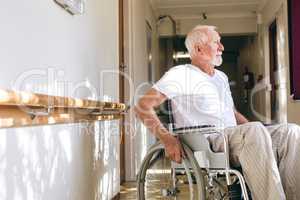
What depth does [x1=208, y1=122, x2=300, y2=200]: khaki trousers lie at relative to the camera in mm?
1484

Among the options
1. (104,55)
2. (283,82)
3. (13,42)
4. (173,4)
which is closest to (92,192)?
(104,55)

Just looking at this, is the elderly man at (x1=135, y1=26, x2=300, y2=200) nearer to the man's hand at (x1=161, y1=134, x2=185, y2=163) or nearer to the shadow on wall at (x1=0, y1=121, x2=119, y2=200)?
the man's hand at (x1=161, y1=134, x2=185, y2=163)

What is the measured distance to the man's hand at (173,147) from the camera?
5.58 feet

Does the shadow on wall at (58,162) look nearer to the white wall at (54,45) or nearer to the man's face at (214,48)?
the white wall at (54,45)

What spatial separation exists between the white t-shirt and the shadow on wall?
56 cm

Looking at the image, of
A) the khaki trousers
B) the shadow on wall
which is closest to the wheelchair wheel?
the khaki trousers

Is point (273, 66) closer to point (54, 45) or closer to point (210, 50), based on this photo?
point (210, 50)

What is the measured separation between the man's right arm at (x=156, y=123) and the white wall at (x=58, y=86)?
1.30 feet

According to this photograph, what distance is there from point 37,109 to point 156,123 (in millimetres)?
573

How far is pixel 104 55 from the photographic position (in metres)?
2.65

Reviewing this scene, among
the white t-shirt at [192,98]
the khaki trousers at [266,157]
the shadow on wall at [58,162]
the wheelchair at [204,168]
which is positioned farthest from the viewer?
the white t-shirt at [192,98]

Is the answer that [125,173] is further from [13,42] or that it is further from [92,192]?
[13,42]

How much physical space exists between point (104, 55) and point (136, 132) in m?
1.77

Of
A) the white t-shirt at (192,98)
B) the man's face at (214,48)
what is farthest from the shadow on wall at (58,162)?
the man's face at (214,48)
